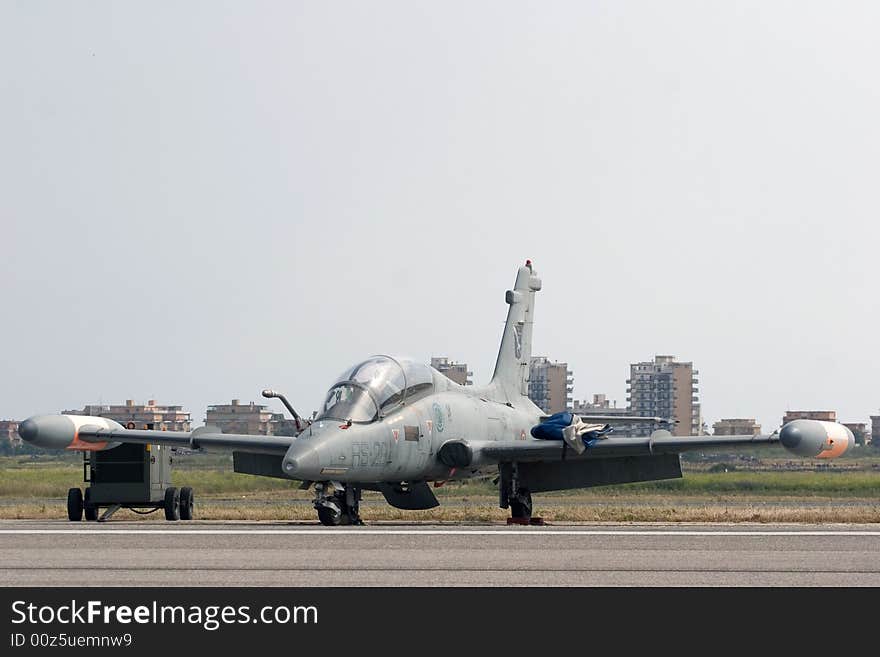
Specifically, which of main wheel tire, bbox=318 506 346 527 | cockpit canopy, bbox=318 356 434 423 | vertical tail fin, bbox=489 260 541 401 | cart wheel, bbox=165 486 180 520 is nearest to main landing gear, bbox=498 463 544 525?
cockpit canopy, bbox=318 356 434 423

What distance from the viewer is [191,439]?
32125 mm

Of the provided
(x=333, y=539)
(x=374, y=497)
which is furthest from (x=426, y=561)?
(x=374, y=497)

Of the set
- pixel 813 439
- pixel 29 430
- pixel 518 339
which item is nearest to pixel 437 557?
pixel 813 439

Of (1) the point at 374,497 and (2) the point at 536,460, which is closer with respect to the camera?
(2) the point at 536,460

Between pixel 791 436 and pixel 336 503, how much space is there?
9190mm

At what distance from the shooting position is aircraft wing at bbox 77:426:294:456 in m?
31.4

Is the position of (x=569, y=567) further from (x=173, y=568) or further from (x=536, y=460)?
(x=536, y=460)

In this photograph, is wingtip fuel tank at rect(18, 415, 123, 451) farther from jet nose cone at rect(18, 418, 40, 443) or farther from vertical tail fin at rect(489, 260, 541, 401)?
vertical tail fin at rect(489, 260, 541, 401)

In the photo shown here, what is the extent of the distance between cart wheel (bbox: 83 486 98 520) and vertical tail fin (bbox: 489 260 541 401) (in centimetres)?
1059

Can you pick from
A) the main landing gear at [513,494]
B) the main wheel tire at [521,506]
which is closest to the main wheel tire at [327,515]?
the main landing gear at [513,494]
